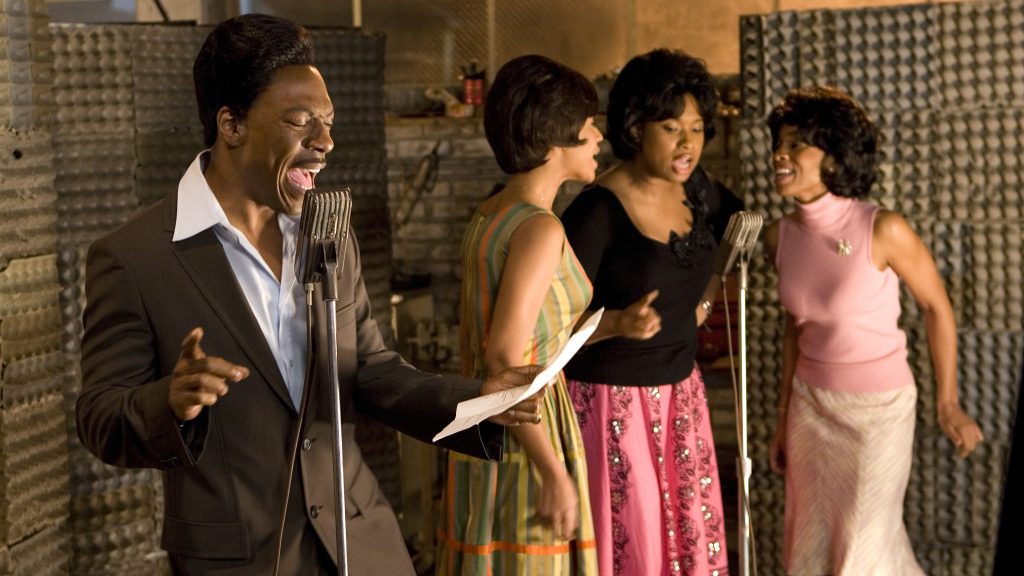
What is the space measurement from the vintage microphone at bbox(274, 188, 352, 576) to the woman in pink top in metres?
2.19

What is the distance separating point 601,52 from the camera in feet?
20.9

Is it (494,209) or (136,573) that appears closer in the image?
(494,209)

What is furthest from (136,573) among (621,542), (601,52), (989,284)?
(601,52)

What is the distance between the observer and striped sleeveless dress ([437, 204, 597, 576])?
2975 millimetres

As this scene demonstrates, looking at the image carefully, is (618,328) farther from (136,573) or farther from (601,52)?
(601,52)

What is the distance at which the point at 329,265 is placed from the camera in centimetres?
198

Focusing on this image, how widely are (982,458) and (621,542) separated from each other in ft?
5.55

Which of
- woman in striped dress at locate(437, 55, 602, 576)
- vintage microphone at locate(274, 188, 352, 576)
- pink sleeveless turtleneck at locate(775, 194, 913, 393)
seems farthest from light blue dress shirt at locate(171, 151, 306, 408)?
pink sleeveless turtleneck at locate(775, 194, 913, 393)

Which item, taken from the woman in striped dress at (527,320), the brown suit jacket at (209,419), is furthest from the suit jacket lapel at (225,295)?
the woman in striped dress at (527,320)

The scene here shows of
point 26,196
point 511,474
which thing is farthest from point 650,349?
point 26,196

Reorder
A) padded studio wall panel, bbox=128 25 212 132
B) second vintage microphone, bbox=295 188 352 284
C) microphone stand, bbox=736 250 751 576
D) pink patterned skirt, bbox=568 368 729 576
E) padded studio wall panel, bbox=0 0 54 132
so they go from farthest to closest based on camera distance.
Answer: padded studio wall panel, bbox=128 25 212 132, pink patterned skirt, bbox=568 368 729 576, padded studio wall panel, bbox=0 0 54 132, microphone stand, bbox=736 250 751 576, second vintage microphone, bbox=295 188 352 284

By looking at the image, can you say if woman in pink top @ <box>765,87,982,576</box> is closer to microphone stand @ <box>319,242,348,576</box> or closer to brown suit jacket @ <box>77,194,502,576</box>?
brown suit jacket @ <box>77,194,502,576</box>

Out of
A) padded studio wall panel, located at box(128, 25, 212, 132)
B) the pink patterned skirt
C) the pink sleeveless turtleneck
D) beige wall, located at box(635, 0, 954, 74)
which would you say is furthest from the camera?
beige wall, located at box(635, 0, 954, 74)

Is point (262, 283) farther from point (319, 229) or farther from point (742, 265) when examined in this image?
point (742, 265)
